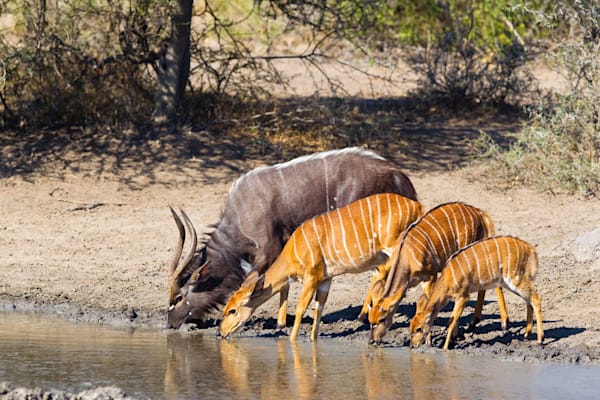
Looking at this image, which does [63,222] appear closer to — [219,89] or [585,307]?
[219,89]

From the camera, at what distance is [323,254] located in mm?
7371

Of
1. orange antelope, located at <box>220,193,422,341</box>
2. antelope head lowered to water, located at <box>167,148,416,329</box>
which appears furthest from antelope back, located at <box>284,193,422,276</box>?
antelope head lowered to water, located at <box>167,148,416,329</box>

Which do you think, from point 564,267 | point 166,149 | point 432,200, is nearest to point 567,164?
point 432,200

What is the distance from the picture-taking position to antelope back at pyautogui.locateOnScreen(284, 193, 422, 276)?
735 cm

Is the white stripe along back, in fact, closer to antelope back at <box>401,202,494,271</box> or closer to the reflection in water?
antelope back at <box>401,202,494,271</box>

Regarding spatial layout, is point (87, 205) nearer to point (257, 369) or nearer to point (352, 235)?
point (352, 235)

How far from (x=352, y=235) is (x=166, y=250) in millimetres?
2541

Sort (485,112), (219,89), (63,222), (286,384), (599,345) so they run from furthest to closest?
(485,112)
(219,89)
(63,222)
(599,345)
(286,384)

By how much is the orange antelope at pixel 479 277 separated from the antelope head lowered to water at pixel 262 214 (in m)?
1.37

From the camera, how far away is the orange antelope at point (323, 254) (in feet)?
24.1

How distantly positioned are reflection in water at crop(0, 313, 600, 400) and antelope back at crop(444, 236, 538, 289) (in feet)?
1.61

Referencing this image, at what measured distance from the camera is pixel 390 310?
7004mm

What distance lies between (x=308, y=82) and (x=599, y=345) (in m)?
8.00

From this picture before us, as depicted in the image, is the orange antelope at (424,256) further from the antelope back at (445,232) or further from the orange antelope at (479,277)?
the orange antelope at (479,277)
